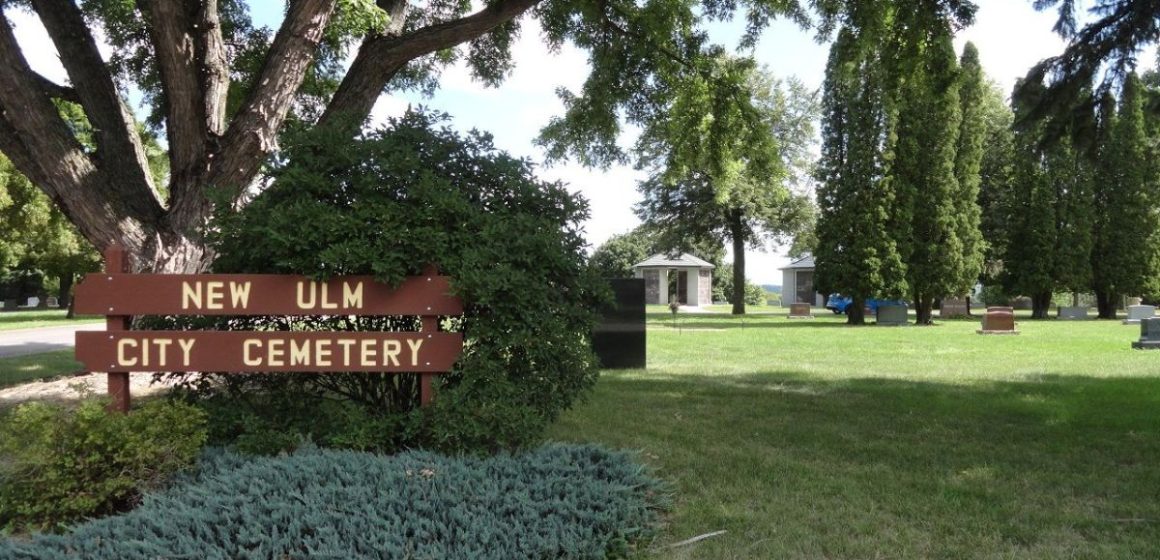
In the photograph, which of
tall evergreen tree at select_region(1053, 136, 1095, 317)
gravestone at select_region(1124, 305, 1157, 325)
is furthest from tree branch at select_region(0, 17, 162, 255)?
tall evergreen tree at select_region(1053, 136, 1095, 317)

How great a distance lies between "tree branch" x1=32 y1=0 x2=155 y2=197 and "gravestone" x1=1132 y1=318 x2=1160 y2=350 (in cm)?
1707

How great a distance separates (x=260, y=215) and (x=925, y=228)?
2648 cm

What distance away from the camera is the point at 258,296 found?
440 centimetres

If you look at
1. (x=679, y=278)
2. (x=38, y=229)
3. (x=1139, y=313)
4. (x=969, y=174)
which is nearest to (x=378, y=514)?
(x=1139, y=313)

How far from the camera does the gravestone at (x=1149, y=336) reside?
48.0 ft

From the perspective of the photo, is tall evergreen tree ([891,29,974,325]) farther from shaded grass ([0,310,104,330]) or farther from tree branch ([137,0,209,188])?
shaded grass ([0,310,104,330])

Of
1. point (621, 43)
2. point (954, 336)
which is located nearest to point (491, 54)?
point (621, 43)

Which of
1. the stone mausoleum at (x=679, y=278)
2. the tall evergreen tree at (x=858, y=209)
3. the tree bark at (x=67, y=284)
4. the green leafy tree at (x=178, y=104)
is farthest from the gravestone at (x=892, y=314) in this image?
the tree bark at (x=67, y=284)

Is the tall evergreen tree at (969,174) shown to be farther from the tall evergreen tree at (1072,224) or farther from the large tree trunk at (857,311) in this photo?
the large tree trunk at (857,311)

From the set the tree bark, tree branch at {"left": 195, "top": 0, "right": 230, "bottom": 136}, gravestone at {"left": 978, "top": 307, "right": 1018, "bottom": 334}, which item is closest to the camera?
tree branch at {"left": 195, "top": 0, "right": 230, "bottom": 136}

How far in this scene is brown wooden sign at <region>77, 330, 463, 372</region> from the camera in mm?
4426

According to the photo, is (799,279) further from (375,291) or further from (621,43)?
(375,291)

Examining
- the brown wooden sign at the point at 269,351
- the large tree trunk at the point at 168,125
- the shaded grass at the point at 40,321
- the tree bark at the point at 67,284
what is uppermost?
the large tree trunk at the point at 168,125

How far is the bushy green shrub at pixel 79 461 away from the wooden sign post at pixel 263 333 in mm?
414
